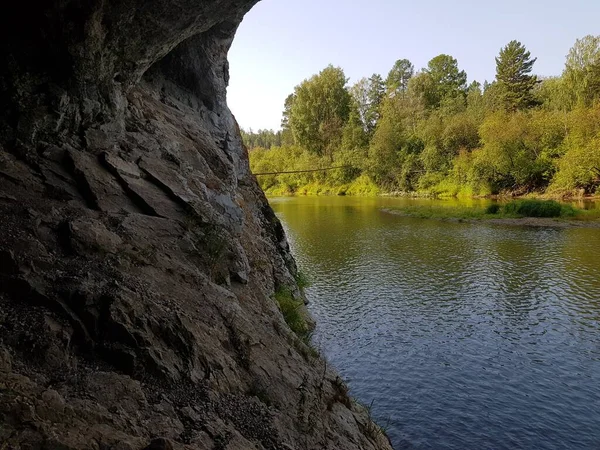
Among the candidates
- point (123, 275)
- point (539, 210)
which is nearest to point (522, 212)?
point (539, 210)

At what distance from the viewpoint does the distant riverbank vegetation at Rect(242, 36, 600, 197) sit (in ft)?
209

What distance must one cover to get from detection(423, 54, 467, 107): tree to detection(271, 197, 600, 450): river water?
7321 cm

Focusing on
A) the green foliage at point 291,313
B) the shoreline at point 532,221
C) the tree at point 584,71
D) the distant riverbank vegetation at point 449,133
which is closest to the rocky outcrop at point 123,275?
the green foliage at point 291,313

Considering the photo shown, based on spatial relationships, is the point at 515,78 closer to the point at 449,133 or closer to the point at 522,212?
the point at 449,133

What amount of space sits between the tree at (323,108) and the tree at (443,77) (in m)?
18.8

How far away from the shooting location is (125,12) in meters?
8.83

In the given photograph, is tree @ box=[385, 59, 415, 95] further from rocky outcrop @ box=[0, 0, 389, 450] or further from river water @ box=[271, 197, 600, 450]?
rocky outcrop @ box=[0, 0, 389, 450]

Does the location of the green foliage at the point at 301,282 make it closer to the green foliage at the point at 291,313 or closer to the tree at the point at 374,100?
the green foliage at the point at 291,313

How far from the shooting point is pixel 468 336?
16469mm

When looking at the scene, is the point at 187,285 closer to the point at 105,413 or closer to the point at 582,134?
the point at 105,413

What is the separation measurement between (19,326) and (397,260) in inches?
960

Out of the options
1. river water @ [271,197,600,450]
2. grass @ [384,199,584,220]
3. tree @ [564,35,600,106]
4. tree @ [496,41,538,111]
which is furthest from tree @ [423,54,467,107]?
river water @ [271,197,600,450]

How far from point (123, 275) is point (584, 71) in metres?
77.7

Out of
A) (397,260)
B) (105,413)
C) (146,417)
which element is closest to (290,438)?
(146,417)
